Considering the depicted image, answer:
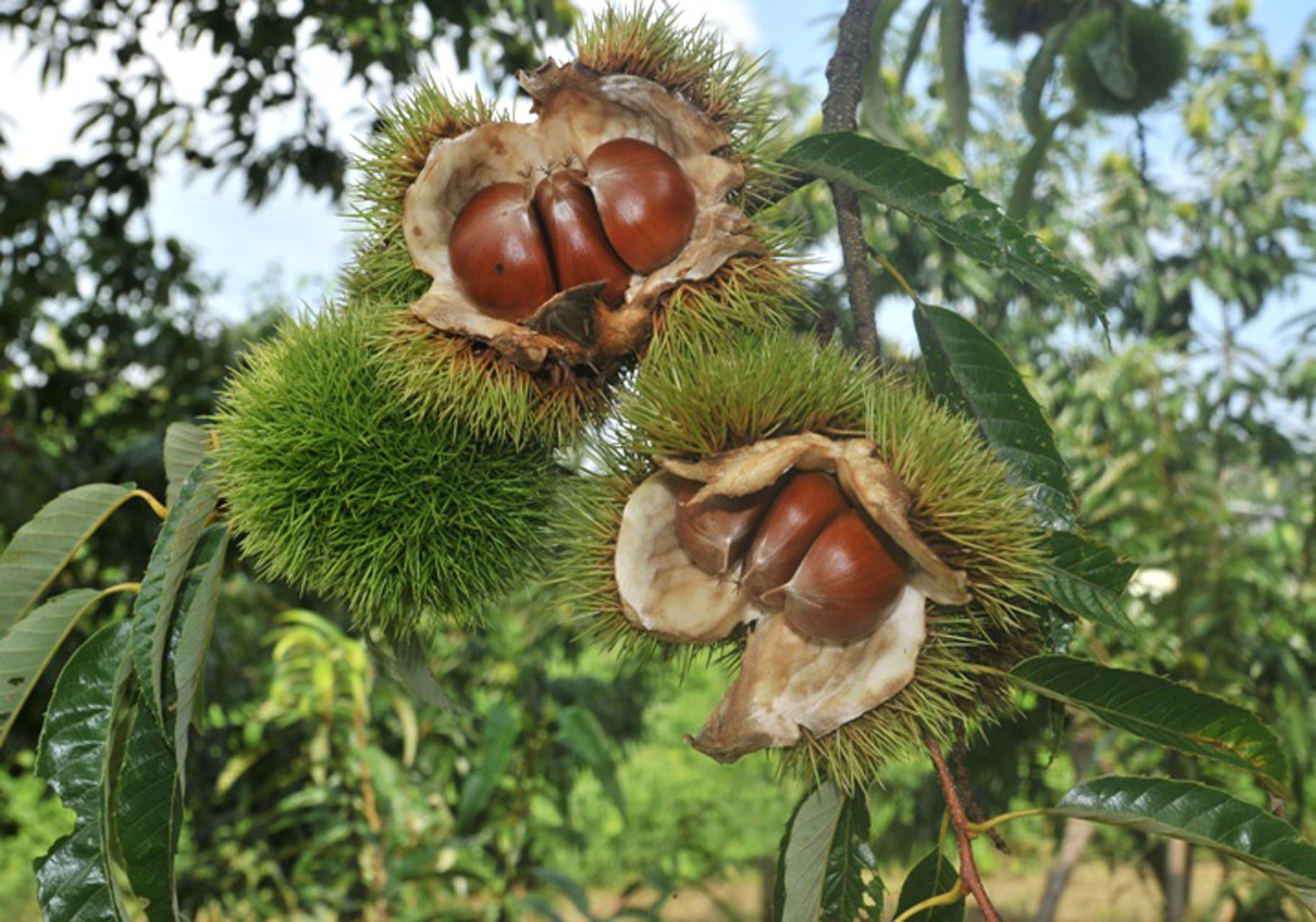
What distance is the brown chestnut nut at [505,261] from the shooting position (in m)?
0.93

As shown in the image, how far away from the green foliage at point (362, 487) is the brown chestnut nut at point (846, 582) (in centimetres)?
27

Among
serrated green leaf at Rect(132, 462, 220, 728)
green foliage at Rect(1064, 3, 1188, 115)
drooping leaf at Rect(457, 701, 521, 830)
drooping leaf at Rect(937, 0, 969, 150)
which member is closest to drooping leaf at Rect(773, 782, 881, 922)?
serrated green leaf at Rect(132, 462, 220, 728)

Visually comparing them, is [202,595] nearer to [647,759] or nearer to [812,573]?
[812,573]

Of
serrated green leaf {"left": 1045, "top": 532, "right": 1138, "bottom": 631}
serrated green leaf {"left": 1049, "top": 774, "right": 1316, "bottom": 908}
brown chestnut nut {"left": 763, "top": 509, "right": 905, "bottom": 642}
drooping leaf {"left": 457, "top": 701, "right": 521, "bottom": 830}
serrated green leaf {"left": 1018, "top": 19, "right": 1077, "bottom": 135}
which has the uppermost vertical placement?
serrated green leaf {"left": 1018, "top": 19, "right": 1077, "bottom": 135}

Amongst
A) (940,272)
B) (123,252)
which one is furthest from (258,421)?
(940,272)

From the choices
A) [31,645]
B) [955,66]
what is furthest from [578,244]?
[955,66]

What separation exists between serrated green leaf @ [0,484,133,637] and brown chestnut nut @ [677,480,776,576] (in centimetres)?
58

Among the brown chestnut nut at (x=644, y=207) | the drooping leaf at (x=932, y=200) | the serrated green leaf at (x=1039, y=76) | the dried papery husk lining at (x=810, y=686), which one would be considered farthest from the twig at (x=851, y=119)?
the serrated green leaf at (x=1039, y=76)

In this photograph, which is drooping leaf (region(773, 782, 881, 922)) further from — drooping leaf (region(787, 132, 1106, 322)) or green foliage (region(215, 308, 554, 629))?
drooping leaf (region(787, 132, 1106, 322))

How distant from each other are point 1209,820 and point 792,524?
345 millimetres

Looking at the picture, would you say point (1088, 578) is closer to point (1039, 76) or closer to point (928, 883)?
point (928, 883)

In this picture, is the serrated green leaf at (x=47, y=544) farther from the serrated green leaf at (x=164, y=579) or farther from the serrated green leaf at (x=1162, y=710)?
the serrated green leaf at (x=1162, y=710)

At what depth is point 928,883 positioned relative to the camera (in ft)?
3.06

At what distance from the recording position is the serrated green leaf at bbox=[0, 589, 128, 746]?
105 cm
